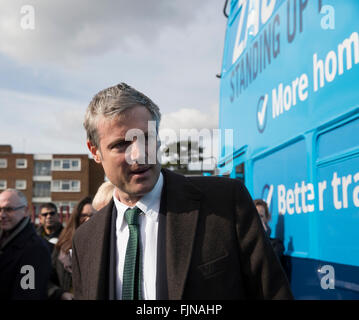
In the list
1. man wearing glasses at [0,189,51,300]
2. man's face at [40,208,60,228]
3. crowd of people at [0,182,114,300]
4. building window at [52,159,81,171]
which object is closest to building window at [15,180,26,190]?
building window at [52,159,81,171]

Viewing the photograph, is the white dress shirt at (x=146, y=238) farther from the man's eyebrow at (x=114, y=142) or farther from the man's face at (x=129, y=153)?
the man's eyebrow at (x=114, y=142)

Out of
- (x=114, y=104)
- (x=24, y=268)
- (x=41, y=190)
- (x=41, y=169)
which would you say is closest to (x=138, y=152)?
(x=114, y=104)

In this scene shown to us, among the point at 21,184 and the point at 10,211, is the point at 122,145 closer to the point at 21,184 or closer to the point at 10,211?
the point at 10,211

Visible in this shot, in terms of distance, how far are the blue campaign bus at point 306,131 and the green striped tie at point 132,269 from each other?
1.20 m

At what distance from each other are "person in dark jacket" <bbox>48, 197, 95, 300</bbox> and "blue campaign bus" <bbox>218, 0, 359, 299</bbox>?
1655 millimetres

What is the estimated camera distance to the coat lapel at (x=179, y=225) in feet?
4.41

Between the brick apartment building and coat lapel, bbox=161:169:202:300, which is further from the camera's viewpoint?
the brick apartment building

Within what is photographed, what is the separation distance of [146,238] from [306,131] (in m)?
1.68

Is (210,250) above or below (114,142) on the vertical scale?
below

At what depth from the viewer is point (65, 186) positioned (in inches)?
2435

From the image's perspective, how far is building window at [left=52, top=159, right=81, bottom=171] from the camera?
203 ft

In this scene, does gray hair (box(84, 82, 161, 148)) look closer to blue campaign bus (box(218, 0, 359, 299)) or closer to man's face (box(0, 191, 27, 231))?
blue campaign bus (box(218, 0, 359, 299))

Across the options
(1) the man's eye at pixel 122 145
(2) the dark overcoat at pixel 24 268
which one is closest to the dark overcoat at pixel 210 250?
(1) the man's eye at pixel 122 145

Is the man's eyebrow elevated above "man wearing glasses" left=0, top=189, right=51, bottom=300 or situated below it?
above
